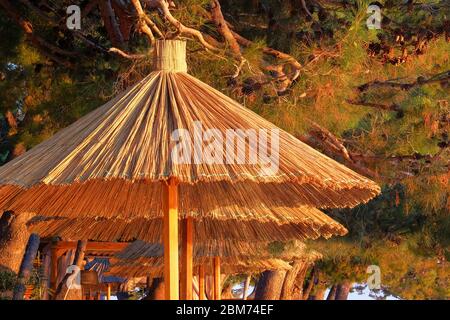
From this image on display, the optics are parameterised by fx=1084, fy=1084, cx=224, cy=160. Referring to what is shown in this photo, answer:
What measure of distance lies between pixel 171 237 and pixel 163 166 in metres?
0.59

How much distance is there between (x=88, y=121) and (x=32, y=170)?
0.44 meters

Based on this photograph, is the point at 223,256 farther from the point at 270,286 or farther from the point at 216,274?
the point at 270,286

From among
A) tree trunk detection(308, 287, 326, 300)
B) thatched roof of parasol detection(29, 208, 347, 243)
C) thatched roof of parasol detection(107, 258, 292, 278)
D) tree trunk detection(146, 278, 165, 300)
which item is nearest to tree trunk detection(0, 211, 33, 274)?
thatched roof of parasol detection(107, 258, 292, 278)

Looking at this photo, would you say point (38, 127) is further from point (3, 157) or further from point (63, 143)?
point (63, 143)

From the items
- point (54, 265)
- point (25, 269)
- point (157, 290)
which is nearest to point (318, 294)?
point (54, 265)

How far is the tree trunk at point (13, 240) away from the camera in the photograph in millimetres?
10719

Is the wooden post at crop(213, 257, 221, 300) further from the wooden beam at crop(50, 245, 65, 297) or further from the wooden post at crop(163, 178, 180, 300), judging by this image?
the wooden beam at crop(50, 245, 65, 297)

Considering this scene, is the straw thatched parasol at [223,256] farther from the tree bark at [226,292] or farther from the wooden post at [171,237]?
the tree bark at [226,292]

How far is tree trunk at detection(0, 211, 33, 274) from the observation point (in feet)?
35.2

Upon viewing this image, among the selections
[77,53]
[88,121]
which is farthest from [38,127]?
[88,121]

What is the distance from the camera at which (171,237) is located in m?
4.98

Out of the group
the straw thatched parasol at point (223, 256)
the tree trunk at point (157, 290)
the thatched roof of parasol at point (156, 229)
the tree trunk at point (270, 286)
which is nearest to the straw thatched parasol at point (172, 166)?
the thatched roof of parasol at point (156, 229)

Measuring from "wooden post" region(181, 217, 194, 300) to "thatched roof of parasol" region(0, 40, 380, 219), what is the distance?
0.22m
